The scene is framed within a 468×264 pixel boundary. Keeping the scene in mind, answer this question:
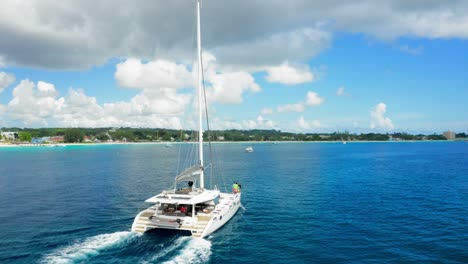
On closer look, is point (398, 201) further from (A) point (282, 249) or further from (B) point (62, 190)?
(B) point (62, 190)

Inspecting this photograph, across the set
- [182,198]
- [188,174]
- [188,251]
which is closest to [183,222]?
[182,198]

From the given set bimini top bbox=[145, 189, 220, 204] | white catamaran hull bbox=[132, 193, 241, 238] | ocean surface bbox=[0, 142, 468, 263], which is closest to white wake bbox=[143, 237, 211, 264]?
ocean surface bbox=[0, 142, 468, 263]

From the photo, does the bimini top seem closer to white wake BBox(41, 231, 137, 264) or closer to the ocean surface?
the ocean surface

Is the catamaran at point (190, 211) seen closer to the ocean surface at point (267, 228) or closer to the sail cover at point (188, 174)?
the sail cover at point (188, 174)

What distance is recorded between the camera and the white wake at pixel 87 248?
2109cm

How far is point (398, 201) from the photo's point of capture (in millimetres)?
40594

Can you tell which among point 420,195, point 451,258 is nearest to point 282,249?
point 451,258

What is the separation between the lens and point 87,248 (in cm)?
2302

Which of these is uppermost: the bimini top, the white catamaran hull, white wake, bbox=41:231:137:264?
the bimini top

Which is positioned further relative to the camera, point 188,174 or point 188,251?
point 188,174

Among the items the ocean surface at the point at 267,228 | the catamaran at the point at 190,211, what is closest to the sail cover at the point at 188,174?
the catamaran at the point at 190,211

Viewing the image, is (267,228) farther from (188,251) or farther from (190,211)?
(188,251)

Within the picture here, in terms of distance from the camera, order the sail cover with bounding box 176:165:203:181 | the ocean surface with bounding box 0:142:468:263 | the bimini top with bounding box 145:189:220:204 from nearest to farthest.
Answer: the ocean surface with bounding box 0:142:468:263 → the bimini top with bounding box 145:189:220:204 → the sail cover with bounding box 176:165:203:181

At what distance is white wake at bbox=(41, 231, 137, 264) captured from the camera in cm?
2109
